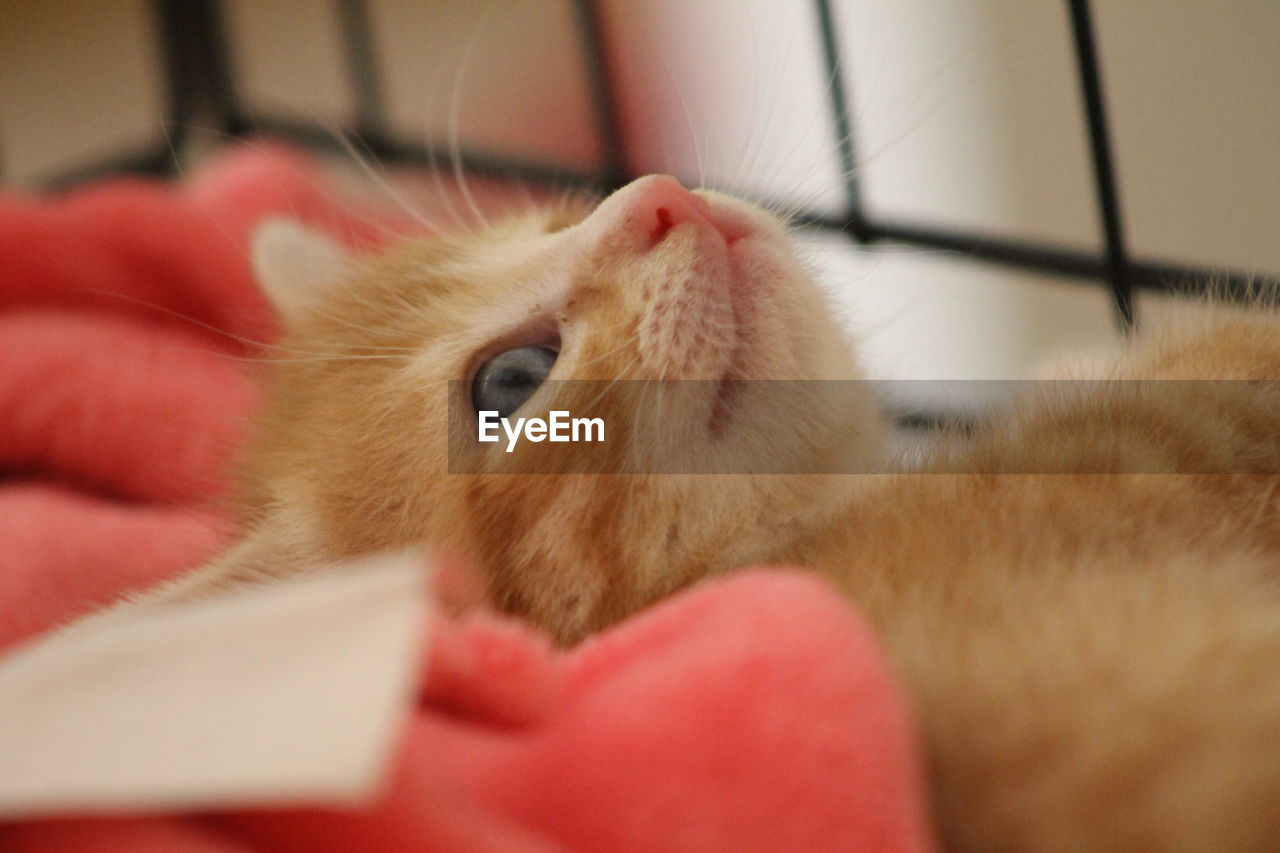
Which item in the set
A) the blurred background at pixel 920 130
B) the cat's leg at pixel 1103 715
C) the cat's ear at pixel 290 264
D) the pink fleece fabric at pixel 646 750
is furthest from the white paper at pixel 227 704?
the cat's ear at pixel 290 264

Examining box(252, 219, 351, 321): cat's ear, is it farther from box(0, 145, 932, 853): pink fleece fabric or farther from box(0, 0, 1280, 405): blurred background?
box(0, 145, 932, 853): pink fleece fabric

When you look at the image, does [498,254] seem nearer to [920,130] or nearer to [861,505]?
[861,505]

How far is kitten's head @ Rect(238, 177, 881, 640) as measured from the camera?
783 mm

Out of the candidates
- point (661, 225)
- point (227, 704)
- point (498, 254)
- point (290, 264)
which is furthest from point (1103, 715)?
point (290, 264)

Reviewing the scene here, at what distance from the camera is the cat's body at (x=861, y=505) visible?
0.49m

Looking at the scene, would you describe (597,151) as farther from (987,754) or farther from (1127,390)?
(987,754)

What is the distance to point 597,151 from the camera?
5.32 feet

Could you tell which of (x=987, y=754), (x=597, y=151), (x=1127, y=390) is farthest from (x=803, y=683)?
(x=597, y=151)

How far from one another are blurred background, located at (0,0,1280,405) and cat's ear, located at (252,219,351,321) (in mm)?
213

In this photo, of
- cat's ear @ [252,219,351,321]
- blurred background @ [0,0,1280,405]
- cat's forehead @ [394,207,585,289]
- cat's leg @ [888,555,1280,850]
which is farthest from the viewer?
cat's ear @ [252,219,351,321]

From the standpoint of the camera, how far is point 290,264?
126cm

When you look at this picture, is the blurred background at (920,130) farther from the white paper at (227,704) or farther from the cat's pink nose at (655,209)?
the white paper at (227,704)

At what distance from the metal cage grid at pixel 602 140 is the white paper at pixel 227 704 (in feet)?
2.59

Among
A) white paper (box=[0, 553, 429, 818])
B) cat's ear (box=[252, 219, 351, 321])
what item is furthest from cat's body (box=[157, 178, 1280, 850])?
white paper (box=[0, 553, 429, 818])
